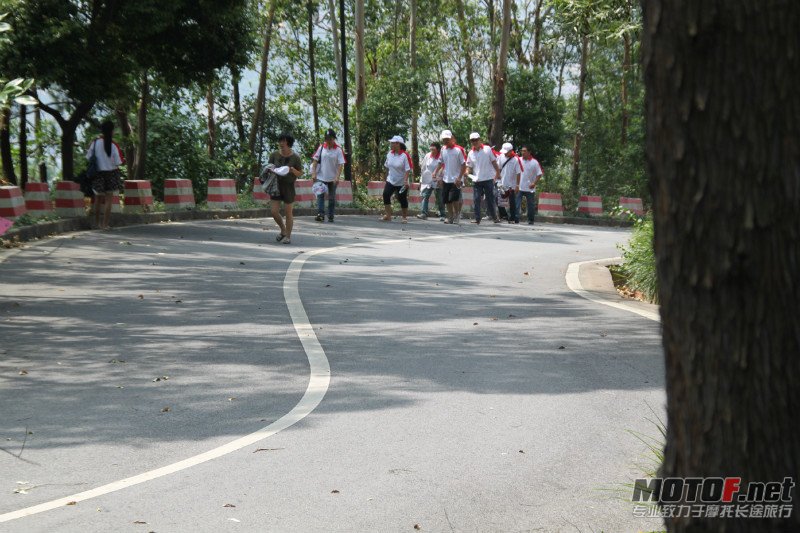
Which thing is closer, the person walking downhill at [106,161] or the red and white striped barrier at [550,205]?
the person walking downhill at [106,161]

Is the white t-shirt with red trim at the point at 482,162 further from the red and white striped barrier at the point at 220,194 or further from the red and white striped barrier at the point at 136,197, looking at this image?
the red and white striped barrier at the point at 136,197

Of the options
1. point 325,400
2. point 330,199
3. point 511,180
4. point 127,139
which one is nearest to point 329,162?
point 330,199

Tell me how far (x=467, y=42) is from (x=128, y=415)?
186 feet

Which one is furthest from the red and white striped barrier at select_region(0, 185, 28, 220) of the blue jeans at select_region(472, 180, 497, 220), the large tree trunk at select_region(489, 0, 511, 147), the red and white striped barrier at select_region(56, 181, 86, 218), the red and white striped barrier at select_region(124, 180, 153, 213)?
the large tree trunk at select_region(489, 0, 511, 147)

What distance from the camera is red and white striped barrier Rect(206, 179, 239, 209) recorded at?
95.8 feet

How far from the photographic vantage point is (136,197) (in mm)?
25750

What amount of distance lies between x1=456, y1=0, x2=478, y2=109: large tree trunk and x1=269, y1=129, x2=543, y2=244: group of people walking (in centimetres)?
2745

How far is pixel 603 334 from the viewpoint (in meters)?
11.3

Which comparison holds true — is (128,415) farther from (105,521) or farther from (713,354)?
(713,354)

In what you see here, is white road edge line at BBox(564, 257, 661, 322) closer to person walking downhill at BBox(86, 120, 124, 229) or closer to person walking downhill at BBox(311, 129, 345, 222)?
person walking downhill at BBox(86, 120, 124, 229)

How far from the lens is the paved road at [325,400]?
561 centimetres

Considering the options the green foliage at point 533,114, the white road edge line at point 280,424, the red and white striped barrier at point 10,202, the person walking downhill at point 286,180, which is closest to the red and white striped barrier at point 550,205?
the green foliage at point 533,114

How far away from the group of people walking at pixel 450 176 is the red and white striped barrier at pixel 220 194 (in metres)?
1.50

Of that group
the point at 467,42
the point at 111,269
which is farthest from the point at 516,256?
the point at 467,42
